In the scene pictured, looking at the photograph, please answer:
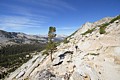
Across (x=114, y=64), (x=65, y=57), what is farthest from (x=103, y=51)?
(x=65, y=57)

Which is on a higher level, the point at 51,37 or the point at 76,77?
the point at 51,37

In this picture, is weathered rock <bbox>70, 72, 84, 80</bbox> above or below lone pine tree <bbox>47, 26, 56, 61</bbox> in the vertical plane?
below

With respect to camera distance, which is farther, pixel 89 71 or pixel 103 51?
pixel 103 51

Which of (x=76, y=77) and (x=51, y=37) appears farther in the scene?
(x=51, y=37)

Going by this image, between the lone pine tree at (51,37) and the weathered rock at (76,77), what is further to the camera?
the lone pine tree at (51,37)

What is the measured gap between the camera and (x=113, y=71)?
28531 millimetres

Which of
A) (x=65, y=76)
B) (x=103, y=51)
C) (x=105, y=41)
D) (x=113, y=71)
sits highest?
(x=105, y=41)

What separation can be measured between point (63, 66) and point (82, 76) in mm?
10789

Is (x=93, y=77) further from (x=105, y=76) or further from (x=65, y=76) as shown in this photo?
(x=65, y=76)

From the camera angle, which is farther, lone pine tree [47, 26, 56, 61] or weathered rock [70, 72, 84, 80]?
lone pine tree [47, 26, 56, 61]

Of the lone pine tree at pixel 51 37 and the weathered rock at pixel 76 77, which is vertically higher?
the lone pine tree at pixel 51 37

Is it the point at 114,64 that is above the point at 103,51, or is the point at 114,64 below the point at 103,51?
below

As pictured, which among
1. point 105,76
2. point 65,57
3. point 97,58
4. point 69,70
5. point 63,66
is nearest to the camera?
point 105,76

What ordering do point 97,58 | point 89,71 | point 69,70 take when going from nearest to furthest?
1. point 89,71
2. point 97,58
3. point 69,70
